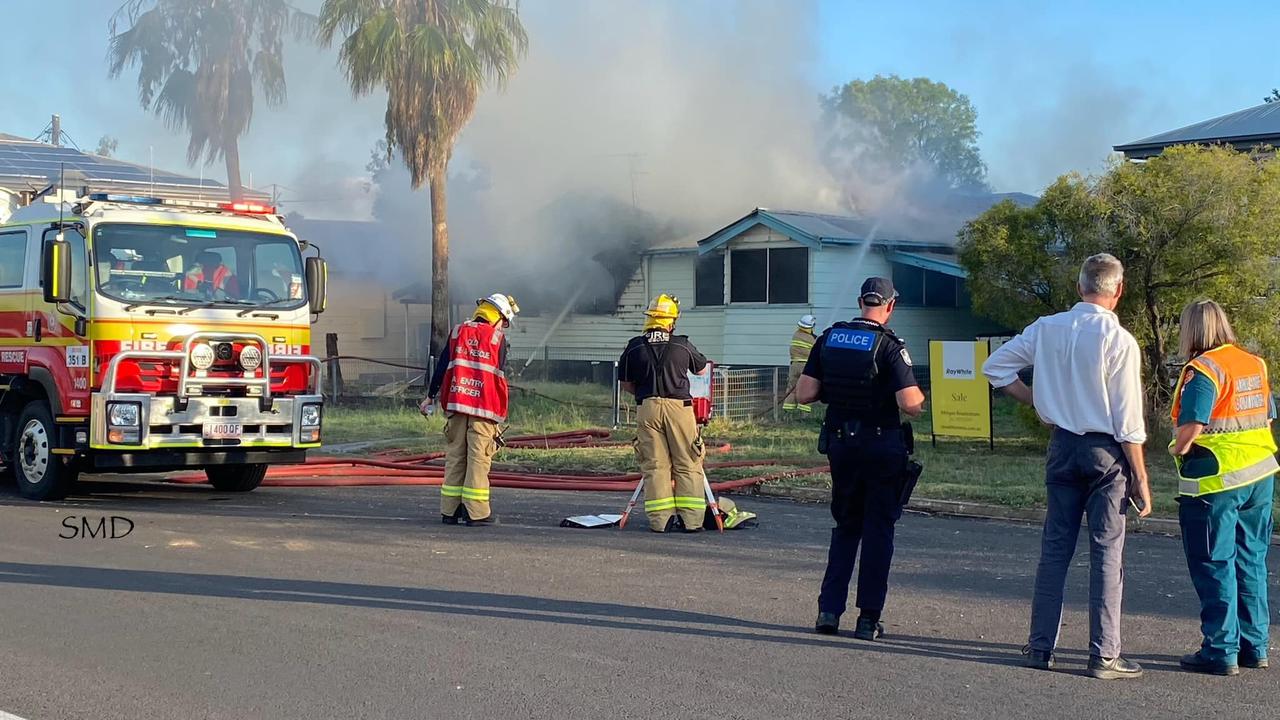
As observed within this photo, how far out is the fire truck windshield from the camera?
11.1 metres

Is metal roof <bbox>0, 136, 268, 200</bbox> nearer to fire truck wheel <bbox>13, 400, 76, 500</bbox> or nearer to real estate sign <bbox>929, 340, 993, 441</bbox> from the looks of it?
fire truck wheel <bbox>13, 400, 76, 500</bbox>

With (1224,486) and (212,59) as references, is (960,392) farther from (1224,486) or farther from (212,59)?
(212,59)

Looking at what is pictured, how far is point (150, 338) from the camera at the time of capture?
11094mm

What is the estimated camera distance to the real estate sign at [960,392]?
1491 centimetres

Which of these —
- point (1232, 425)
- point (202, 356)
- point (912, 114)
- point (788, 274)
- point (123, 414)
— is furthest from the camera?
point (912, 114)

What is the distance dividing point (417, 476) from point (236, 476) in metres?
1.73

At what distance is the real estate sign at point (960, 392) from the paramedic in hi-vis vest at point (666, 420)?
6006mm

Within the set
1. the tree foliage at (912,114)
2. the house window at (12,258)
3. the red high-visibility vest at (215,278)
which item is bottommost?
the red high-visibility vest at (215,278)

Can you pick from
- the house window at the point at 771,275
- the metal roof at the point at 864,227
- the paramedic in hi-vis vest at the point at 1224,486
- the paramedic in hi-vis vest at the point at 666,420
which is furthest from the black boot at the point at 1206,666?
the house window at the point at 771,275

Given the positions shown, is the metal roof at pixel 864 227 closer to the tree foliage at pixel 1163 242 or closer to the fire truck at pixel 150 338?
the tree foliage at pixel 1163 242

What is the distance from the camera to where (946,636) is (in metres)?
6.50

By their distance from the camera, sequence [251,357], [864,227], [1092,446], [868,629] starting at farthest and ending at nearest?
1. [864,227]
2. [251,357]
3. [868,629]
4. [1092,446]

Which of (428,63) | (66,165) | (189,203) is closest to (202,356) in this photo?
(189,203)
